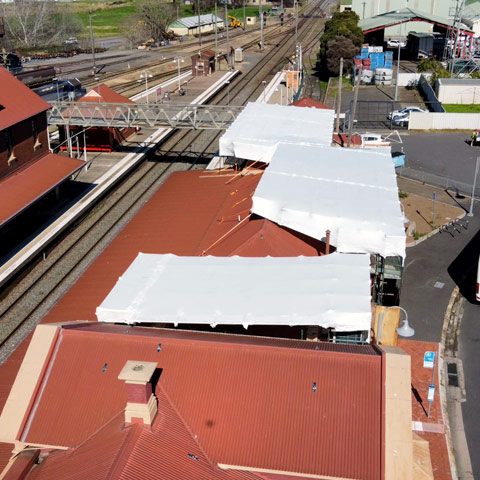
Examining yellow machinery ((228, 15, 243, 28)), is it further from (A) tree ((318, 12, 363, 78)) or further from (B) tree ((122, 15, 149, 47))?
(A) tree ((318, 12, 363, 78))

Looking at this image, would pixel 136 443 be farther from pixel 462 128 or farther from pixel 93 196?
pixel 462 128

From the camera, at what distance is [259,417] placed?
14227 mm

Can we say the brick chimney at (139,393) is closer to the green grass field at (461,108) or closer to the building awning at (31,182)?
the building awning at (31,182)

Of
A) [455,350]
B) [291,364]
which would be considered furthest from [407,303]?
[291,364]

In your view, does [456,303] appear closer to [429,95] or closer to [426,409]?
[426,409]

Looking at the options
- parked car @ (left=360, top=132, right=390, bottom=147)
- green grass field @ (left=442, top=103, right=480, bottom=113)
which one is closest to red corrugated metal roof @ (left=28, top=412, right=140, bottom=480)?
parked car @ (left=360, top=132, right=390, bottom=147)

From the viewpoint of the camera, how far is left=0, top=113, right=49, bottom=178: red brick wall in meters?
30.6

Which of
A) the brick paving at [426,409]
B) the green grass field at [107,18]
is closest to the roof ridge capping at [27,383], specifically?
the brick paving at [426,409]

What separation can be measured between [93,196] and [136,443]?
2447cm

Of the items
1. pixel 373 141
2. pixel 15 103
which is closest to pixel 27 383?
pixel 15 103

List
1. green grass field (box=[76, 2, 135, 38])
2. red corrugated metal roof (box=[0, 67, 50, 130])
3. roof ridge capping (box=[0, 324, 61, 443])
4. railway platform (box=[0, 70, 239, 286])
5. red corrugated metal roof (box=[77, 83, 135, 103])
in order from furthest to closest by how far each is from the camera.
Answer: green grass field (box=[76, 2, 135, 38])
red corrugated metal roof (box=[77, 83, 135, 103])
red corrugated metal roof (box=[0, 67, 50, 130])
railway platform (box=[0, 70, 239, 286])
roof ridge capping (box=[0, 324, 61, 443])

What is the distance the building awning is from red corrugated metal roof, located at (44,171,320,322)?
470 cm

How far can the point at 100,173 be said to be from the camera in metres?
40.1

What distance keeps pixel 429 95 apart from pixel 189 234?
4063cm
